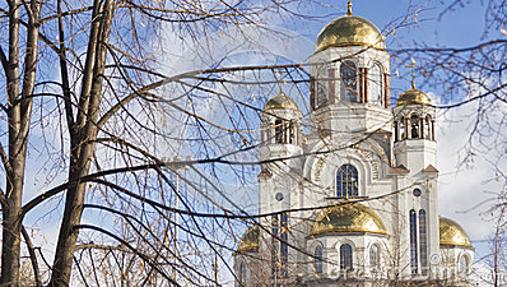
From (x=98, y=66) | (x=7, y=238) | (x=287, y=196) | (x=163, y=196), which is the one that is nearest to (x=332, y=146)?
(x=287, y=196)

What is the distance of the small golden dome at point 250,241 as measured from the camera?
5.13 meters

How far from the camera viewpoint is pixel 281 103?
497 centimetres

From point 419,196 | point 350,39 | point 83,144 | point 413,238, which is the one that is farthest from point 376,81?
point 419,196

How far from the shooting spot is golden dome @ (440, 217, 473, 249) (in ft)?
139

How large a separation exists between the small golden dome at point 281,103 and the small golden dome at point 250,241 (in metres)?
0.68

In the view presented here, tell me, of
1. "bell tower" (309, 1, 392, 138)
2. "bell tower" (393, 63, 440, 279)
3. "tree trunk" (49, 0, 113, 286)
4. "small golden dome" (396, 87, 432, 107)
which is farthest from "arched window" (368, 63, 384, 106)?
"bell tower" (393, 63, 440, 279)

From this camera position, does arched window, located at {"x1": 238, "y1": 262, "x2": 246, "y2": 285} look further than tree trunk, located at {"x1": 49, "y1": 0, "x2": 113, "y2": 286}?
Yes

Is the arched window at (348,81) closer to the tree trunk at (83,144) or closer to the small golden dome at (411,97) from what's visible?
the small golden dome at (411,97)

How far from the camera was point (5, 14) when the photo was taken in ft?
18.1

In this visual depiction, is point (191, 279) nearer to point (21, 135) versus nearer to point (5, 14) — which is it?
point (21, 135)

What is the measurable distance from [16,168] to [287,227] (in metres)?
1.57

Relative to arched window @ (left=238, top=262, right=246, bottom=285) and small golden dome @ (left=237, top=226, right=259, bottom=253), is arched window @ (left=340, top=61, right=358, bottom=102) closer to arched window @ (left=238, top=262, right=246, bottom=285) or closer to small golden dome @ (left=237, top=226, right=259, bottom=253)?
small golden dome @ (left=237, top=226, right=259, bottom=253)

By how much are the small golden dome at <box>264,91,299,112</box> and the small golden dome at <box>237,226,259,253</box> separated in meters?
0.68

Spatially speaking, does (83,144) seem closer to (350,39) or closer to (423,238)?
(350,39)
